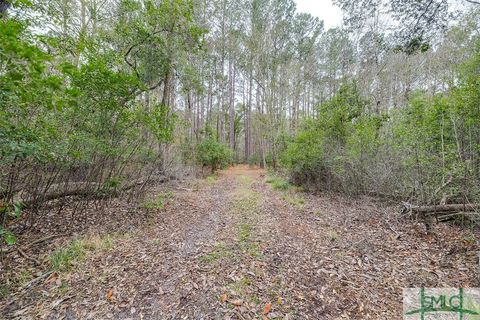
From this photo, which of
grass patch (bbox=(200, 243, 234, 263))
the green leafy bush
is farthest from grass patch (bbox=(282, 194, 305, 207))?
the green leafy bush

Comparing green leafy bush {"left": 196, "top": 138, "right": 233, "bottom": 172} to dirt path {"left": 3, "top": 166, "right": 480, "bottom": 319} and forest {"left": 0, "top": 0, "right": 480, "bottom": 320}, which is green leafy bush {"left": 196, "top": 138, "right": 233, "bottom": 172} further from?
dirt path {"left": 3, "top": 166, "right": 480, "bottom": 319}

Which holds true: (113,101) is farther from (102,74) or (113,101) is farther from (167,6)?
(167,6)

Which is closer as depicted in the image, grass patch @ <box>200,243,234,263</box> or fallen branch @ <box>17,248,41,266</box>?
fallen branch @ <box>17,248,41,266</box>

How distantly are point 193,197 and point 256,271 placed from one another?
178 inches

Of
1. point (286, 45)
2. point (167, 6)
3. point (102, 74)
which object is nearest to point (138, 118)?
point (102, 74)

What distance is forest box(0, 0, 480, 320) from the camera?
2232mm

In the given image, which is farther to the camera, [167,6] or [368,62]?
[368,62]

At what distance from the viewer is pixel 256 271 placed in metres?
2.76

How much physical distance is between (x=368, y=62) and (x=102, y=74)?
1292 cm

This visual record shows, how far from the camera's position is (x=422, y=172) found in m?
4.62

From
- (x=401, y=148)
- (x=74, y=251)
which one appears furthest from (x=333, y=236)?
(x=74, y=251)

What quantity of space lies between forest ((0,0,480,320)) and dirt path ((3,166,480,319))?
0.02 metres

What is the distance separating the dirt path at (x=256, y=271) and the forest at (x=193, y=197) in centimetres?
2

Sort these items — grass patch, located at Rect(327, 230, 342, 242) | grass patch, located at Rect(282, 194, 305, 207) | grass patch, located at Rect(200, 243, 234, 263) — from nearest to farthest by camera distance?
grass patch, located at Rect(200, 243, 234, 263) < grass patch, located at Rect(327, 230, 342, 242) < grass patch, located at Rect(282, 194, 305, 207)
